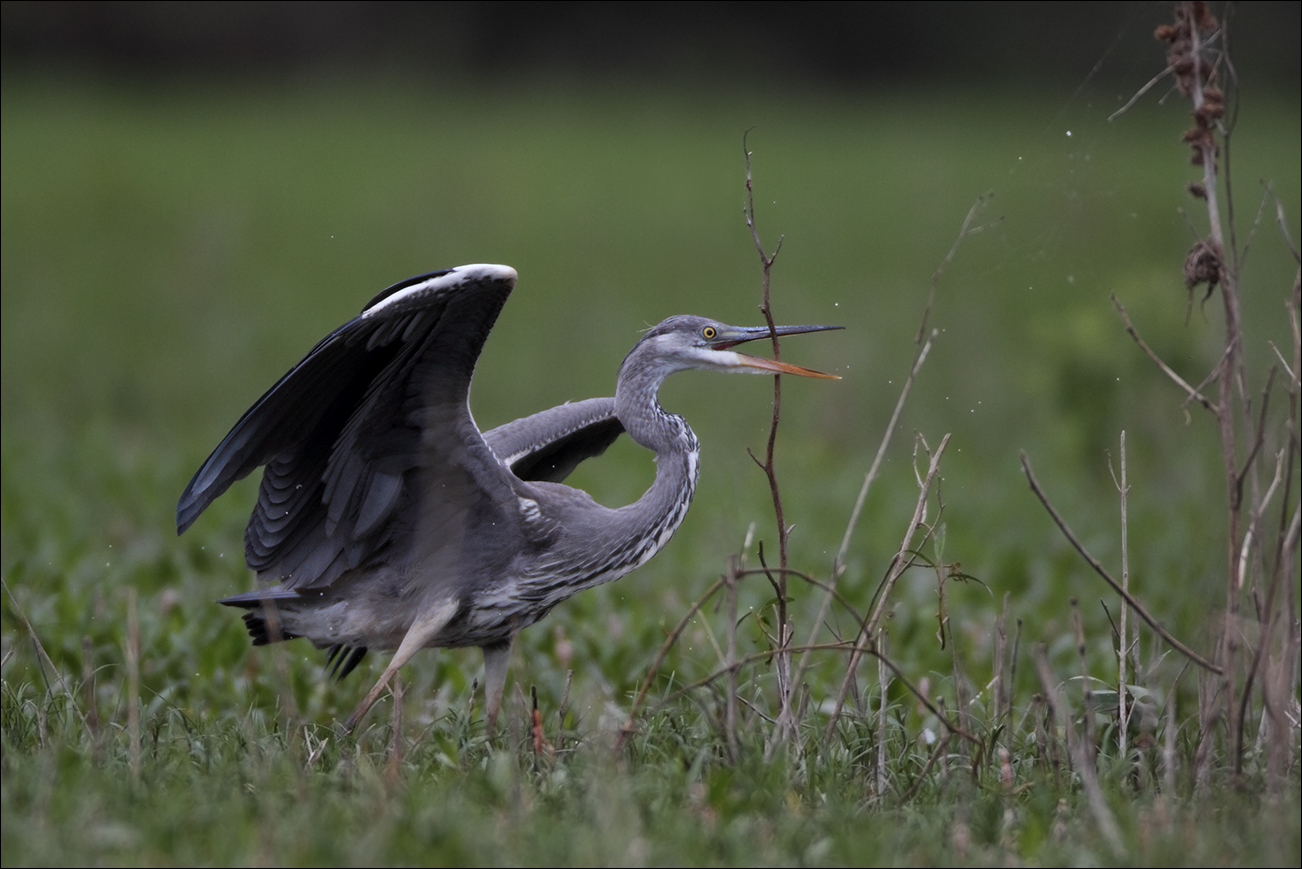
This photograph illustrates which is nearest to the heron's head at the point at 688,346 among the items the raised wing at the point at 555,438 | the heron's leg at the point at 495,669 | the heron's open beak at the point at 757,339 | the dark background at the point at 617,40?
the heron's open beak at the point at 757,339

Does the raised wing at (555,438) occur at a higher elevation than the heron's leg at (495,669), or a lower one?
higher

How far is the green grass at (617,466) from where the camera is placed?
3.27m

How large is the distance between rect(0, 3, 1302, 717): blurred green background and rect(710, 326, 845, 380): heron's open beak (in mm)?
585

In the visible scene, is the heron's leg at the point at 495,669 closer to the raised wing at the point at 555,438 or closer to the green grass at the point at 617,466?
the green grass at the point at 617,466

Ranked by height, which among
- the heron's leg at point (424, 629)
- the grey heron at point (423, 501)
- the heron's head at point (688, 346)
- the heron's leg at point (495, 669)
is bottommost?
the heron's leg at point (495, 669)

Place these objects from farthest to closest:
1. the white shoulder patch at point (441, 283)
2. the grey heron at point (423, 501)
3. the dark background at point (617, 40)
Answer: the dark background at point (617, 40), the grey heron at point (423, 501), the white shoulder patch at point (441, 283)

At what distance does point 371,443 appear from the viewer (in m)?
4.25

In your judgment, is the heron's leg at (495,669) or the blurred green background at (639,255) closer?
the heron's leg at (495,669)

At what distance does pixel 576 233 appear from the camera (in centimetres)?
1933

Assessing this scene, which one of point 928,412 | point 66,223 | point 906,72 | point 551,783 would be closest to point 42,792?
point 551,783

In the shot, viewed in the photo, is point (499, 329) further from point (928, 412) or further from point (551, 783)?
point (551, 783)

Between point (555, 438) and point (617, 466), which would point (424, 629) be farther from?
point (617, 466)

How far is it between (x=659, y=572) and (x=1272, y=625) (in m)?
4.03

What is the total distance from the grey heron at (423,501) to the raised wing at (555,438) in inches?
3.5
